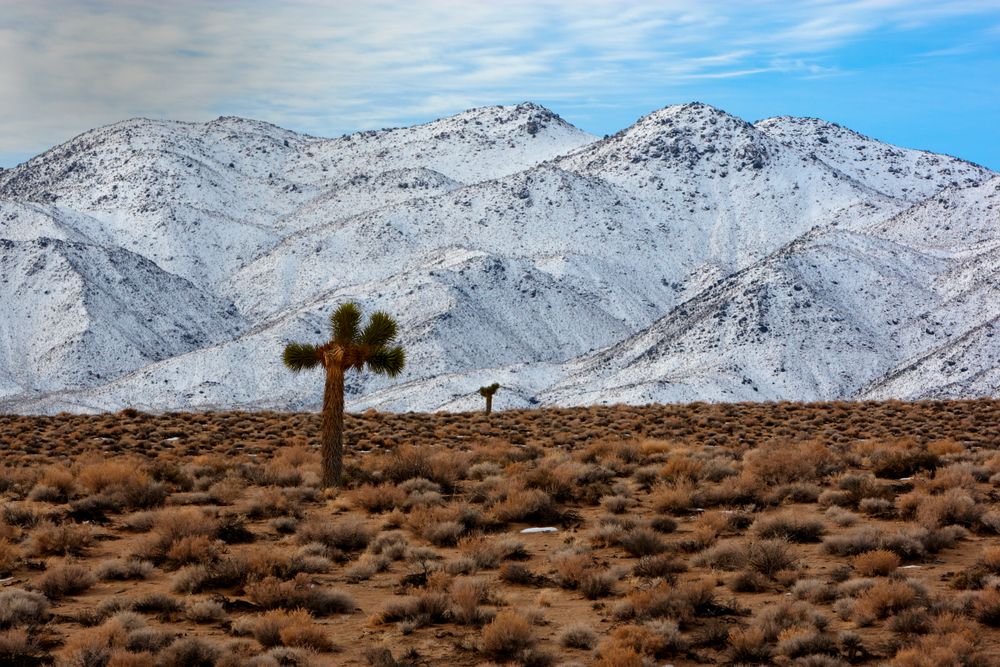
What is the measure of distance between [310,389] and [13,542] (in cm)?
12998

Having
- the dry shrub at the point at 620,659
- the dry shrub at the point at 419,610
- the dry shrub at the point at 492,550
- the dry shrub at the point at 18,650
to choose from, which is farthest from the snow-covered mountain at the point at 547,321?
the dry shrub at the point at 18,650

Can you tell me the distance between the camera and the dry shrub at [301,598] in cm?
1343

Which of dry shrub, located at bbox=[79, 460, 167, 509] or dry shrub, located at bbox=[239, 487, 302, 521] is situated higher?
dry shrub, located at bbox=[79, 460, 167, 509]

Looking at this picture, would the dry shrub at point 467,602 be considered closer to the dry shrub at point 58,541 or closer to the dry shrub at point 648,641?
the dry shrub at point 648,641

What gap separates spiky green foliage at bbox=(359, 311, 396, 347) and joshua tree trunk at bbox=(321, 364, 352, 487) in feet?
2.52

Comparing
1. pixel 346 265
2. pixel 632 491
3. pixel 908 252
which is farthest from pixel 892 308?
pixel 632 491

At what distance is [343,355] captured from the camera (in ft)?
73.9

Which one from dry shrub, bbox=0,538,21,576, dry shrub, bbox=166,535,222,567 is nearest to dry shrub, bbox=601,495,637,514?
dry shrub, bbox=166,535,222,567

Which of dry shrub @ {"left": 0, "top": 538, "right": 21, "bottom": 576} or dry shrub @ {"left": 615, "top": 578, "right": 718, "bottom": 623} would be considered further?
dry shrub @ {"left": 0, "top": 538, "right": 21, "bottom": 576}

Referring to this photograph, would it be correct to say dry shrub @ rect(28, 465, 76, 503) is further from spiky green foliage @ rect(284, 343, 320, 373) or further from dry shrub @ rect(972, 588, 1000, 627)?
dry shrub @ rect(972, 588, 1000, 627)

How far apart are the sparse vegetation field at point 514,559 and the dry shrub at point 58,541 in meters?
0.04

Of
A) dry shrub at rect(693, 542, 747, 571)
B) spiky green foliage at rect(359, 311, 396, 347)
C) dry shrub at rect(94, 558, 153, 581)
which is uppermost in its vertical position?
spiky green foliage at rect(359, 311, 396, 347)

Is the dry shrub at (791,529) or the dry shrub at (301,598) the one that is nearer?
the dry shrub at (301,598)

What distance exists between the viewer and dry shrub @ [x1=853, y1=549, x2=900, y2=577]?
Answer: 14312 millimetres
